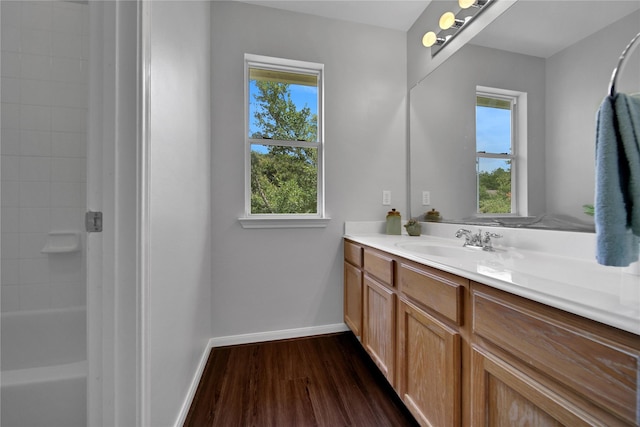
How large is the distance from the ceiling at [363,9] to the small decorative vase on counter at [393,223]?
1.59m

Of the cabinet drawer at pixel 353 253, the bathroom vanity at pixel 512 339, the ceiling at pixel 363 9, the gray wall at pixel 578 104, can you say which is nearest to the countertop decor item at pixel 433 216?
the bathroom vanity at pixel 512 339

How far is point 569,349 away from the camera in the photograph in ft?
1.66

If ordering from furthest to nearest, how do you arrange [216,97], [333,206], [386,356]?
[333,206], [216,97], [386,356]

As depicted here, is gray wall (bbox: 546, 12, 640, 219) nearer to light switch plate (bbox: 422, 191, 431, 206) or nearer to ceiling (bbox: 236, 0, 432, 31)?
light switch plate (bbox: 422, 191, 431, 206)

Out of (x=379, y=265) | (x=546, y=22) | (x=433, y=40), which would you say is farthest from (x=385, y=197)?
(x=546, y=22)

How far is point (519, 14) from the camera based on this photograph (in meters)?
1.16

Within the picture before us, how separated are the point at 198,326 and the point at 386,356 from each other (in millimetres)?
1115

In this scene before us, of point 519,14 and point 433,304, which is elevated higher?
point 519,14

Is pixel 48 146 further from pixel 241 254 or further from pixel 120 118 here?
pixel 241 254

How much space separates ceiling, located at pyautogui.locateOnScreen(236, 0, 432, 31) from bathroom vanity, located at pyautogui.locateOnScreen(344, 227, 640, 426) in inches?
72.8

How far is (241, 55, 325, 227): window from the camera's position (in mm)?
1864

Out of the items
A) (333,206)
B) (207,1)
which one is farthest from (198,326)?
(207,1)

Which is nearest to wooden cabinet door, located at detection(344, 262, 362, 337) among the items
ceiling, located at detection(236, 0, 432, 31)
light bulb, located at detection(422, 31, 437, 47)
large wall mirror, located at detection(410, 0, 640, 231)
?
large wall mirror, located at detection(410, 0, 640, 231)

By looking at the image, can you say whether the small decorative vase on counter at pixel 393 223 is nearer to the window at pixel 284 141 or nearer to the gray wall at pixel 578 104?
the window at pixel 284 141
